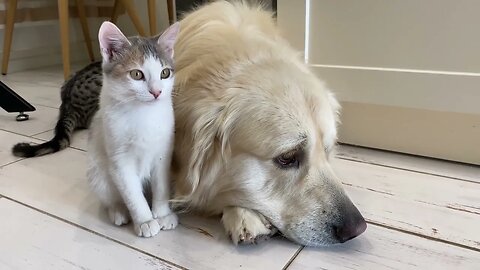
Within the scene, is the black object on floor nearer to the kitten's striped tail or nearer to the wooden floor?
the kitten's striped tail

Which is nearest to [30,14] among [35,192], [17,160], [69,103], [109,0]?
[109,0]

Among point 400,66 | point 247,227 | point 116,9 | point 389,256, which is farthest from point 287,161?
point 116,9

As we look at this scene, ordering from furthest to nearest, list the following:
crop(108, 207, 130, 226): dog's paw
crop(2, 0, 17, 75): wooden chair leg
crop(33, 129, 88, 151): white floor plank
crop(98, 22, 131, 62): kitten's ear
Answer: crop(2, 0, 17, 75): wooden chair leg
crop(33, 129, 88, 151): white floor plank
crop(108, 207, 130, 226): dog's paw
crop(98, 22, 131, 62): kitten's ear

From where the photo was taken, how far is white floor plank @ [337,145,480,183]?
1438 mm

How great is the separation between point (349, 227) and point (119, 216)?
1.80 feet

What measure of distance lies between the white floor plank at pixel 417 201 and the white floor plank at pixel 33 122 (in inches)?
50.2

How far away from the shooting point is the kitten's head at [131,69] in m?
0.93

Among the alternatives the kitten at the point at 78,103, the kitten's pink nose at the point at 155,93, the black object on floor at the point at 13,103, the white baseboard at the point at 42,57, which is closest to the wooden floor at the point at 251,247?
the kitten at the point at 78,103

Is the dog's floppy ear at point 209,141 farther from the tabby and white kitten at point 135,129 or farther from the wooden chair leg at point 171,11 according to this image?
the wooden chair leg at point 171,11

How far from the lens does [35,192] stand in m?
1.32

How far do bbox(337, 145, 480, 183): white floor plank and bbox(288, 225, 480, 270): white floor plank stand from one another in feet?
1.54

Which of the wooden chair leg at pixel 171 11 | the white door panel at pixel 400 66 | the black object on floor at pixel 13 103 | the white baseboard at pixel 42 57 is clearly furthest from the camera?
the white baseboard at pixel 42 57

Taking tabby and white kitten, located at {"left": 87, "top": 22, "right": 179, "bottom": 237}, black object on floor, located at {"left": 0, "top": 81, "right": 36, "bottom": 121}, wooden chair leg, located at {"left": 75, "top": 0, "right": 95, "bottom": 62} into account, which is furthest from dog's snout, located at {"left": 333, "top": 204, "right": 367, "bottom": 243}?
wooden chair leg, located at {"left": 75, "top": 0, "right": 95, "bottom": 62}

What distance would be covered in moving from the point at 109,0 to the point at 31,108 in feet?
7.30
